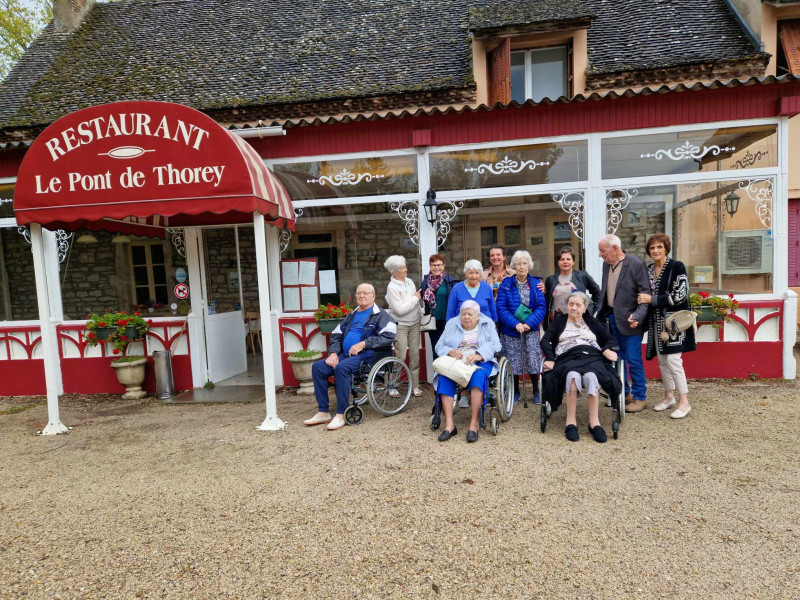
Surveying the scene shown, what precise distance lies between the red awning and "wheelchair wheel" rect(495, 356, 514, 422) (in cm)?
276

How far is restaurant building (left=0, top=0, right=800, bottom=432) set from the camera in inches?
219

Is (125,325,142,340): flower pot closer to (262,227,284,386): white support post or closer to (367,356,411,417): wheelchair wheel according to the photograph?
(262,227,284,386): white support post

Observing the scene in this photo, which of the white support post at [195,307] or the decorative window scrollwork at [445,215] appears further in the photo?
Result: the white support post at [195,307]

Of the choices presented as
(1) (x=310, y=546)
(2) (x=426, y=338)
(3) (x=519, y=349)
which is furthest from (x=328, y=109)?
(1) (x=310, y=546)

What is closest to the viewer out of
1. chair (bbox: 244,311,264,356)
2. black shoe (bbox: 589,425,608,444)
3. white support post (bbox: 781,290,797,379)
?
black shoe (bbox: 589,425,608,444)

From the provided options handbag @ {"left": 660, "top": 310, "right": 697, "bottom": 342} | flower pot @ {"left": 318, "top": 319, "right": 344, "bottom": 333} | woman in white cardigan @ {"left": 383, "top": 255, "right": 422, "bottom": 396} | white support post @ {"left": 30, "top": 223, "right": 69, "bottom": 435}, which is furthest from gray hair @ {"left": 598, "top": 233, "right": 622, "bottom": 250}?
white support post @ {"left": 30, "top": 223, "right": 69, "bottom": 435}

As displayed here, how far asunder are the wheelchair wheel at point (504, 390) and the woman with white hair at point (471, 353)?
11 centimetres

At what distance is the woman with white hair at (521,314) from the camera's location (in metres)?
4.78

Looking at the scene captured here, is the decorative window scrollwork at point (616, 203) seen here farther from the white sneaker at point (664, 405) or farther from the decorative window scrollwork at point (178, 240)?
the decorative window scrollwork at point (178, 240)

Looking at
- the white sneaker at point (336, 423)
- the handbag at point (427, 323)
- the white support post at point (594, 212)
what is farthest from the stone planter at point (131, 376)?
the white support post at point (594, 212)

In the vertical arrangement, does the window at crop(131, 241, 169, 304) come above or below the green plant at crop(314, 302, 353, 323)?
above

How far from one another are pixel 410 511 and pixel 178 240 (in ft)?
17.2

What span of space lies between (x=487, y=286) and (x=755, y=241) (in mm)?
3833

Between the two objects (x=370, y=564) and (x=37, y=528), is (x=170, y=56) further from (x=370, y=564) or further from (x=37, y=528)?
(x=370, y=564)
